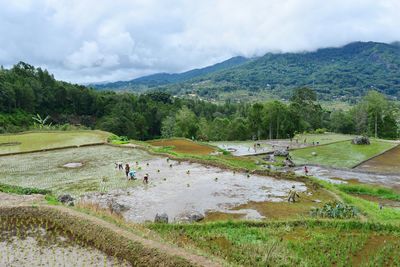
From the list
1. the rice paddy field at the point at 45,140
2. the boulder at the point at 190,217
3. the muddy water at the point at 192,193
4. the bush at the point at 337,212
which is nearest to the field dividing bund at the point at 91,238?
the muddy water at the point at 192,193

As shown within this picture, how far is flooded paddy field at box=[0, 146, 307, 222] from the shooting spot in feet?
68.4

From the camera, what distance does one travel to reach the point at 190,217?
708 inches

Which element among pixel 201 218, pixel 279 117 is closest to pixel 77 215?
pixel 201 218

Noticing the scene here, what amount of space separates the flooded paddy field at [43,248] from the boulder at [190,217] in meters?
5.97

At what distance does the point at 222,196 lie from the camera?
2264cm

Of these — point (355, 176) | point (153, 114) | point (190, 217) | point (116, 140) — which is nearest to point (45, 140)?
point (116, 140)

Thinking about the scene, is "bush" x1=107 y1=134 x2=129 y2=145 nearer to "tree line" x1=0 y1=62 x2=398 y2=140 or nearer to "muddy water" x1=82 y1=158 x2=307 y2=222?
"muddy water" x1=82 y1=158 x2=307 y2=222

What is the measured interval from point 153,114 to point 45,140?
58900 millimetres

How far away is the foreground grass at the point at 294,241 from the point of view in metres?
12.6

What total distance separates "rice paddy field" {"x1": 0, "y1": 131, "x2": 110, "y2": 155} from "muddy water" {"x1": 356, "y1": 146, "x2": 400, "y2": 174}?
107ft

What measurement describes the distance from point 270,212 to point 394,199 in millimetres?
13063

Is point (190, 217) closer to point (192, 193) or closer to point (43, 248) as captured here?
point (192, 193)

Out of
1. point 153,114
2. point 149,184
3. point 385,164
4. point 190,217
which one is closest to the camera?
point 190,217

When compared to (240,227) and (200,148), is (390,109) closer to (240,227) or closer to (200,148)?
(200,148)
